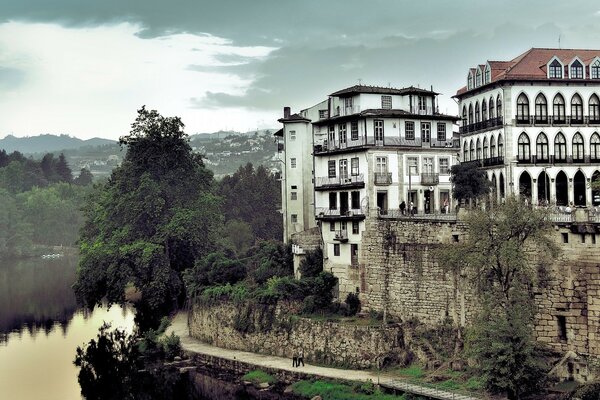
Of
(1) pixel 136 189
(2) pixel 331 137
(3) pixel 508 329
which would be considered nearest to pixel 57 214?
(1) pixel 136 189

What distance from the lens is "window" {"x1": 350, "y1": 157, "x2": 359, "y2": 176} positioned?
56625 mm

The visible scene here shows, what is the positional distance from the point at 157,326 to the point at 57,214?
346 feet

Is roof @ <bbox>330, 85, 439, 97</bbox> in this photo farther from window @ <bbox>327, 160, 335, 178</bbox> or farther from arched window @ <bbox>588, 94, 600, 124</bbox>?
arched window @ <bbox>588, 94, 600, 124</bbox>

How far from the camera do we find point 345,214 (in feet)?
186

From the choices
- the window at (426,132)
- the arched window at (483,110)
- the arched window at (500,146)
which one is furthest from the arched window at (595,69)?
the window at (426,132)

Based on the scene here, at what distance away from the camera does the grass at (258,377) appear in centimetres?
5084

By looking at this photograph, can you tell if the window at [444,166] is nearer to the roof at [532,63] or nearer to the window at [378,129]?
the window at [378,129]

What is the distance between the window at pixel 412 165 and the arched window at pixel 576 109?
1397cm

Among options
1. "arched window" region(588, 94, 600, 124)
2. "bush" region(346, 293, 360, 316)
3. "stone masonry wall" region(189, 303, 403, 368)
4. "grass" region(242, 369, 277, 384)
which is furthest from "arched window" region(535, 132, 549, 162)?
"grass" region(242, 369, 277, 384)

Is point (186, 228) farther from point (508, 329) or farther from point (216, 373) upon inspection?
point (508, 329)

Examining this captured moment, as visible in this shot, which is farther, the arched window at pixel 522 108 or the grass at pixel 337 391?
the arched window at pixel 522 108

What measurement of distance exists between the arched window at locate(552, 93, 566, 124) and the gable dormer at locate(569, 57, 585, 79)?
1.72 meters

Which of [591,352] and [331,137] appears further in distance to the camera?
[331,137]

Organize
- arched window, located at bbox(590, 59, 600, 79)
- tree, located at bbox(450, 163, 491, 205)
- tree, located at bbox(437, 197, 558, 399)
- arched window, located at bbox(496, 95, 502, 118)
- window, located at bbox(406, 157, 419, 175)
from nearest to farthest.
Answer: tree, located at bbox(437, 197, 558, 399)
window, located at bbox(406, 157, 419, 175)
tree, located at bbox(450, 163, 491, 205)
arched window, located at bbox(590, 59, 600, 79)
arched window, located at bbox(496, 95, 502, 118)
